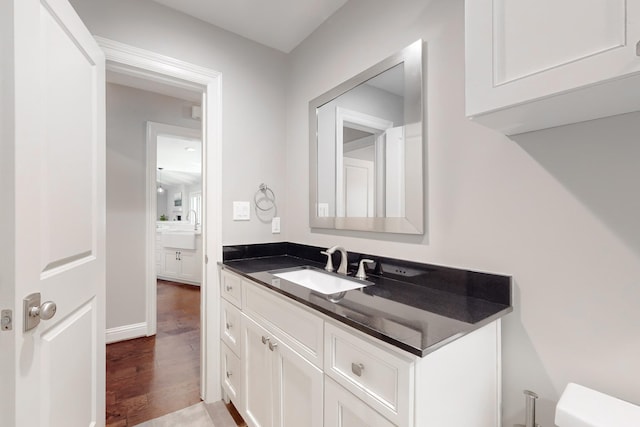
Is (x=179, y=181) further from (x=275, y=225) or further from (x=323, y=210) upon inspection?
(x=323, y=210)

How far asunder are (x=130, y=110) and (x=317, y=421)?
305 centimetres

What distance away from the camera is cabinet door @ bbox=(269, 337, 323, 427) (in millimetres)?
968

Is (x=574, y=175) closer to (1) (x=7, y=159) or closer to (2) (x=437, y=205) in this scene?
(2) (x=437, y=205)

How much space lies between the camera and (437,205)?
1.19 metres

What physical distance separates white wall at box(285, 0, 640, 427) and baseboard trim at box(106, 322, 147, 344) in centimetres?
266

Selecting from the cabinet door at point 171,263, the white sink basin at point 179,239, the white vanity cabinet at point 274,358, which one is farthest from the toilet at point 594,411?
the cabinet door at point 171,263

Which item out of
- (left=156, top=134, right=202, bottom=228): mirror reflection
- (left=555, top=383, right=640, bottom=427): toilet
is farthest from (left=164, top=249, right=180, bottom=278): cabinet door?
(left=555, top=383, right=640, bottom=427): toilet

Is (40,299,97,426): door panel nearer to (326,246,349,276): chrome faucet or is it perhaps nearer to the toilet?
(326,246,349,276): chrome faucet

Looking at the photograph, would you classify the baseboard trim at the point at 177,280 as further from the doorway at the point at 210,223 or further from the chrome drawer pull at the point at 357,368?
the chrome drawer pull at the point at 357,368

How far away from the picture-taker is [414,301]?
3.31 feet

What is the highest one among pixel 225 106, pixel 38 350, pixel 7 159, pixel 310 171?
pixel 225 106

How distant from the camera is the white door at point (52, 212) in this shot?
765mm

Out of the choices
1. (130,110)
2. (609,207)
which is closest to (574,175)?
(609,207)

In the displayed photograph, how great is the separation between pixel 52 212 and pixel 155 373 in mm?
1692
